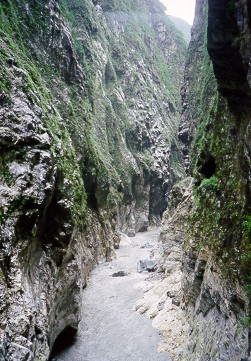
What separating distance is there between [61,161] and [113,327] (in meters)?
9.93

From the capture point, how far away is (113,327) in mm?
18891

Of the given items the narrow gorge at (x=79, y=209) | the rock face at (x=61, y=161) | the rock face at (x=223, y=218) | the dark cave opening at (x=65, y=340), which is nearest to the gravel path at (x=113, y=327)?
the dark cave opening at (x=65, y=340)

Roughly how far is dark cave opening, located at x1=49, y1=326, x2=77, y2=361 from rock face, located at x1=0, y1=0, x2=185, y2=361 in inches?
18.7

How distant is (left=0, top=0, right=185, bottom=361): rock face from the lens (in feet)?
36.7

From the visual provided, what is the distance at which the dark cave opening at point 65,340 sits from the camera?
52.6 ft

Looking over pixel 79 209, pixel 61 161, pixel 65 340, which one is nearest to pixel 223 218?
pixel 61 161

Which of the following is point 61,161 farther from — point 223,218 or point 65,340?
point 65,340

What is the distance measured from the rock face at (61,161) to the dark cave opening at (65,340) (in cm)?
48

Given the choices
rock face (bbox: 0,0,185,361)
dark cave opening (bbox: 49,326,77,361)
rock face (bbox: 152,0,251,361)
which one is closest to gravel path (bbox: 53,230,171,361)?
dark cave opening (bbox: 49,326,77,361)

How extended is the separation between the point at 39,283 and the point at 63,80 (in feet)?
69.5

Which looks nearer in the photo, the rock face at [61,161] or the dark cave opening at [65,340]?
the rock face at [61,161]

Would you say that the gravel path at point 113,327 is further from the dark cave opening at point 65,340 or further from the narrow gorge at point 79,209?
the narrow gorge at point 79,209

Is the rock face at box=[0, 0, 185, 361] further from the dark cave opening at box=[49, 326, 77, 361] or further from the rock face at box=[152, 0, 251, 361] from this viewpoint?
the rock face at box=[152, 0, 251, 361]

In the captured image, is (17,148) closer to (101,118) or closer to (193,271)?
(193,271)
